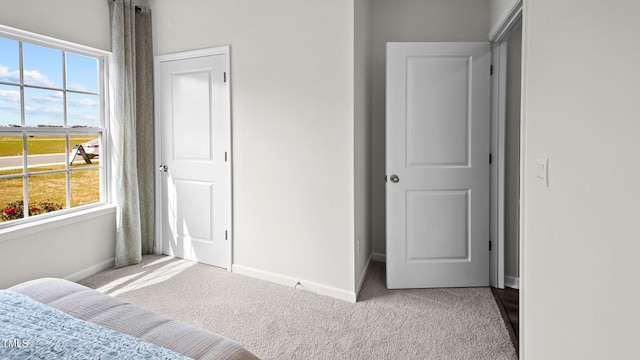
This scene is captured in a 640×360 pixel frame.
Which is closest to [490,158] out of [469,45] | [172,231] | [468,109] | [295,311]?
[468,109]

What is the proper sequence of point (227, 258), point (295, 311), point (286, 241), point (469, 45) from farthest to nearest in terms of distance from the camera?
point (227, 258)
point (286, 241)
point (469, 45)
point (295, 311)

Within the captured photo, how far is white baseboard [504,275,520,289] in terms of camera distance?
2971 mm

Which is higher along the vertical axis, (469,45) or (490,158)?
(469,45)

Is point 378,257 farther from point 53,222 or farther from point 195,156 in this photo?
point 53,222

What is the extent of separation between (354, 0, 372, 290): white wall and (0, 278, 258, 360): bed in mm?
1778

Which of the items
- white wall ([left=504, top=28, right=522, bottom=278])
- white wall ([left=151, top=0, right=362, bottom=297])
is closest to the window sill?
white wall ([left=151, top=0, right=362, bottom=297])

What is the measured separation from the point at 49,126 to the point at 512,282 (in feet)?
12.9

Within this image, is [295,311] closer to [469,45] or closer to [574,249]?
[574,249]

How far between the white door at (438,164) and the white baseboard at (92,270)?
2.54 metres

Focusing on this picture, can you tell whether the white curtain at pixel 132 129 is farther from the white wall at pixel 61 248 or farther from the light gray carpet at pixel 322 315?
the light gray carpet at pixel 322 315

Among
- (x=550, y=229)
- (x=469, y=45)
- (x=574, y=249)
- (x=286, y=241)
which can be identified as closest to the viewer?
(x=574, y=249)

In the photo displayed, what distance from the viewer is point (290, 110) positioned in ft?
9.77

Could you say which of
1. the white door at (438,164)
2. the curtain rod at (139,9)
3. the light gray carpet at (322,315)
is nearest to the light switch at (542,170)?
the light gray carpet at (322,315)

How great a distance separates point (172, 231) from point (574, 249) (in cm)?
340
